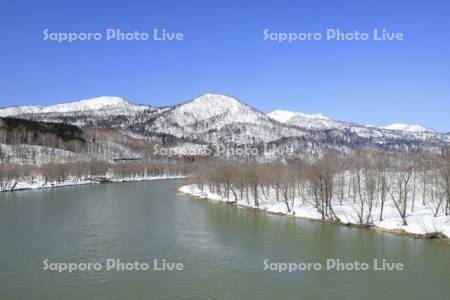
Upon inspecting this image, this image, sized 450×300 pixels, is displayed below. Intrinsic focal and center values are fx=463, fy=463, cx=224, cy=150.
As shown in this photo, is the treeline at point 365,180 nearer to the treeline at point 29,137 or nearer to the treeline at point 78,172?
the treeline at point 78,172

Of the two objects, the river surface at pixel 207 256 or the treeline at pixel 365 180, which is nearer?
the river surface at pixel 207 256

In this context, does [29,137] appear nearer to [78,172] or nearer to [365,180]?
[78,172]

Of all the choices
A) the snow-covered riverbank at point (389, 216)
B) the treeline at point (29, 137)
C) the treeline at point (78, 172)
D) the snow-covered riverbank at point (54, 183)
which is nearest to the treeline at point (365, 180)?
the snow-covered riverbank at point (389, 216)

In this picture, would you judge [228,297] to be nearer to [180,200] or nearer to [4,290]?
[4,290]

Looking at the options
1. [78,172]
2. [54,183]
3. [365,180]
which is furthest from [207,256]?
[78,172]

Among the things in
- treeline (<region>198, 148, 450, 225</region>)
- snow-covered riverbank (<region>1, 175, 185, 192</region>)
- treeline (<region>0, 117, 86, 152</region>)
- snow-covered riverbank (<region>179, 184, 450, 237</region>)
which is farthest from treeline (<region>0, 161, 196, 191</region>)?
snow-covered riverbank (<region>179, 184, 450, 237</region>)

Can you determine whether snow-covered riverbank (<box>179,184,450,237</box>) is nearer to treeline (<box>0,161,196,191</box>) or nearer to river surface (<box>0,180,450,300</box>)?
river surface (<box>0,180,450,300</box>)

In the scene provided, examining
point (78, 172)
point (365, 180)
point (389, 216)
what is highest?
point (78, 172)
